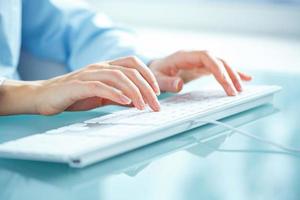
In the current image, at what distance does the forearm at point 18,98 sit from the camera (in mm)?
856

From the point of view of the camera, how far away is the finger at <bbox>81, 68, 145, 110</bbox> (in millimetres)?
762

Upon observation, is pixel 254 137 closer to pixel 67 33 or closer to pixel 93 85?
pixel 93 85

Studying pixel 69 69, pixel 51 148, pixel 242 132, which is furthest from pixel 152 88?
pixel 69 69

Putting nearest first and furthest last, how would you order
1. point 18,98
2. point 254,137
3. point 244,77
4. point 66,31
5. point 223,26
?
point 254,137
point 18,98
point 244,77
point 66,31
point 223,26

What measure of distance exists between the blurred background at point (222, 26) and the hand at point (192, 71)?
0.41 metres

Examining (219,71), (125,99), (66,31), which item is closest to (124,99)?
(125,99)

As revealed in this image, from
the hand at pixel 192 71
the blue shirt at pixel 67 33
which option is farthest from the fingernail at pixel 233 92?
the blue shirt at pixel 67 33

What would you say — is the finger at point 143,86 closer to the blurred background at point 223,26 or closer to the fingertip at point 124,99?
the fingertip at point 124,99

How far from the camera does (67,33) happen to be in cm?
128

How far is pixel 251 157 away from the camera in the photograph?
0.66m

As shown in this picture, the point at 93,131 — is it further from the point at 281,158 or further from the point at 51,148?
the point at 281,158

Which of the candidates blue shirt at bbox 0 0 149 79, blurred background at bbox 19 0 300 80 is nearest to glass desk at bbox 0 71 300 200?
blue shirt at bbox 0 0 149 79

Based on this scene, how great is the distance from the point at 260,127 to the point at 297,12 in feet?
3.05

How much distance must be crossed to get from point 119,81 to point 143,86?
0.10ft
